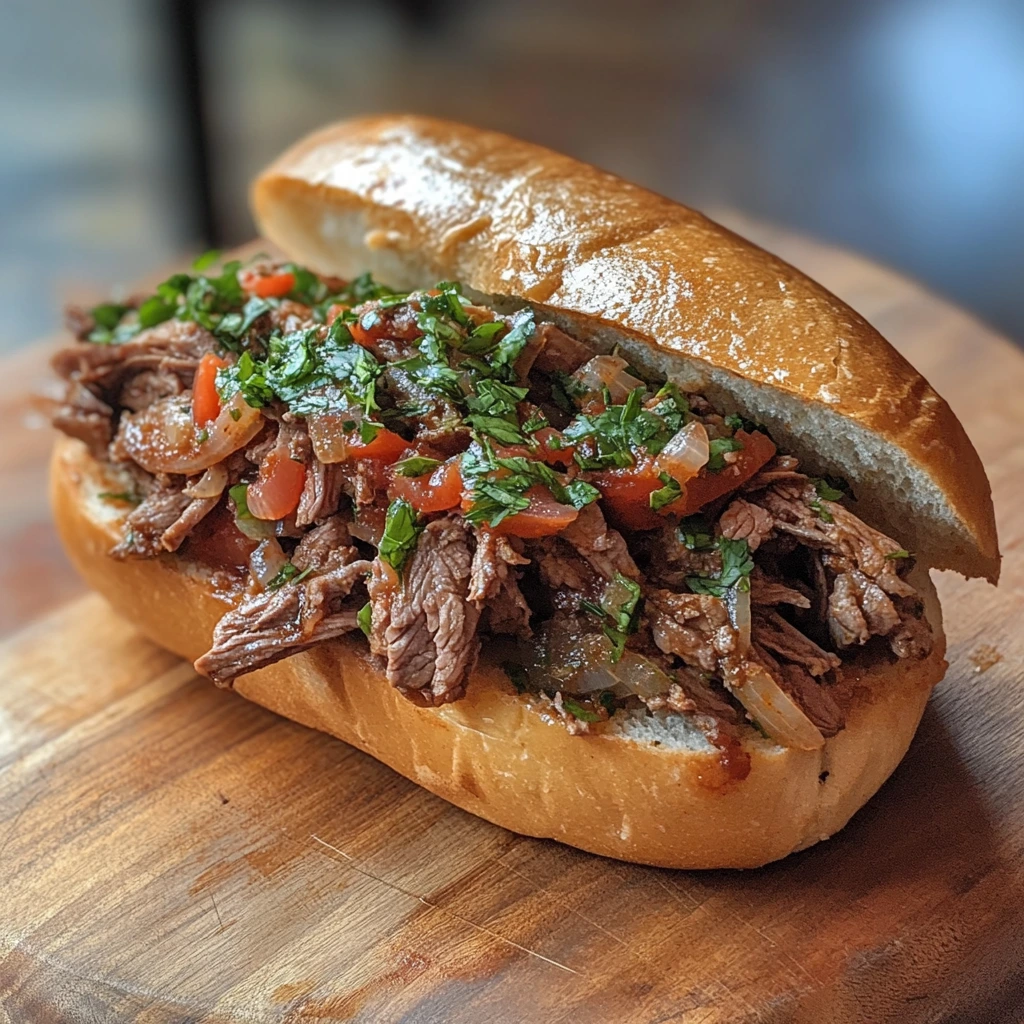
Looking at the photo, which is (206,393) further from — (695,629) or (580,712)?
(695,629)

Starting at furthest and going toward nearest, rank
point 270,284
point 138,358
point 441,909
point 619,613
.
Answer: point 270,284 < point 138,358 < point 441,909 < point 619,613

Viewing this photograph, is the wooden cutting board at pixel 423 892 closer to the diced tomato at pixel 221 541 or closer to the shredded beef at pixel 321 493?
the diced tomato at pixel 221 541

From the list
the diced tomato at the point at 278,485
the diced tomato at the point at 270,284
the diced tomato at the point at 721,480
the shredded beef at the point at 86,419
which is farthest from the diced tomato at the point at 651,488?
the shredded beef at the point at 86,419

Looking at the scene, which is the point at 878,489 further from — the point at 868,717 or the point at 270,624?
the point at 270,624

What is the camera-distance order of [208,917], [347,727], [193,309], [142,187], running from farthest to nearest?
[142,187] < [193,309] < [347,727] < [208,917]

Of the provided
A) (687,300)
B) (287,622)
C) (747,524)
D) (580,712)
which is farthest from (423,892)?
(687,300)

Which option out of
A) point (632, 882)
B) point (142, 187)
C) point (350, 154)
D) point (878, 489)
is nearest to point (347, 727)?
point (632, 882)
